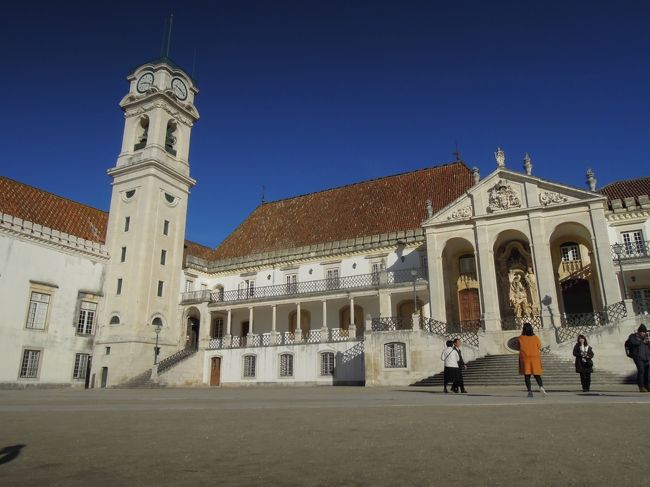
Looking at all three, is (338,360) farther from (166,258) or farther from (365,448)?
(365,448)

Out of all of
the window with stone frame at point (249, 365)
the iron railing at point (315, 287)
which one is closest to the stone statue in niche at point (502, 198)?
the iron railing at point (315, 287)

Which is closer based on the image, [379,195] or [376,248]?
[376,248]

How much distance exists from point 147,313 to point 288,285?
32.2 feet

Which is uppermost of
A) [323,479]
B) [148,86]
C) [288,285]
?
[148,86]

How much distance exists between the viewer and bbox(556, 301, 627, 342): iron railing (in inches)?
A: 839

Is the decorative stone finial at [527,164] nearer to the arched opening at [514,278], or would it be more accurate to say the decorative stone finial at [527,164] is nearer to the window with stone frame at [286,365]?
the arched opening at [514,278]

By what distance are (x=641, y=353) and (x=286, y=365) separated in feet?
68.1

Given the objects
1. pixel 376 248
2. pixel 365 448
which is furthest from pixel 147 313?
pixel 365 448

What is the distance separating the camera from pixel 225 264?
38062 mm

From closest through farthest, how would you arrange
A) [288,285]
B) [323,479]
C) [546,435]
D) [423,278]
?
[323,479] → [546,435] → [423,278] → [288,285]

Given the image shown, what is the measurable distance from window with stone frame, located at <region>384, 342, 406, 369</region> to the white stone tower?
17.2m

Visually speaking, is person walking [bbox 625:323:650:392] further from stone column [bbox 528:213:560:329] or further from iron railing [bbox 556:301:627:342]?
stone column [bbox 528:213:560:329]

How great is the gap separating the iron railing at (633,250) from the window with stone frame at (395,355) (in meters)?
12.7

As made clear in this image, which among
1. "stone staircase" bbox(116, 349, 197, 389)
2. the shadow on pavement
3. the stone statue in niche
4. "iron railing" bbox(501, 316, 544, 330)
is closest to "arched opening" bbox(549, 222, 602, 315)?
"iron railing" bbox(501, 316, 544, 330)
